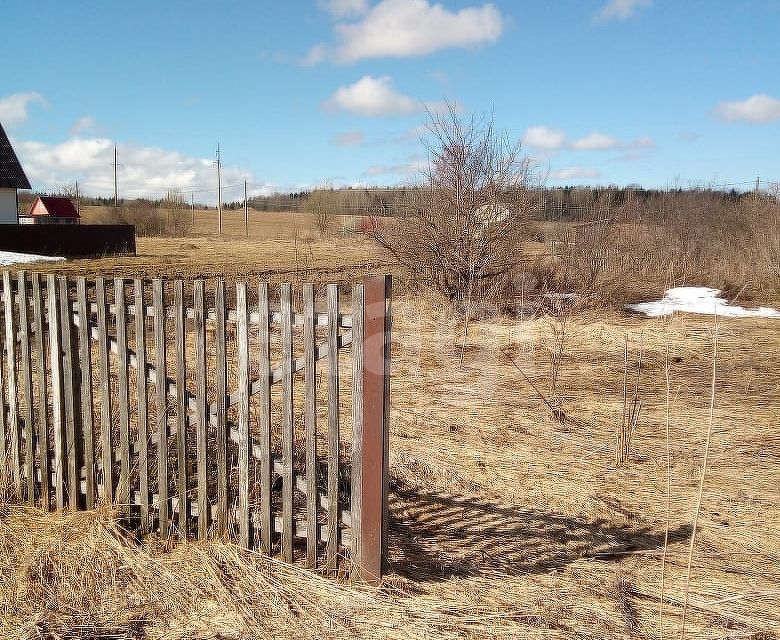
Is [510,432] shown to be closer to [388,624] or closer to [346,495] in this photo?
[346,495]

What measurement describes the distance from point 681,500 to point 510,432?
172cm

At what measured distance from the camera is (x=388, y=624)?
2.93 metres

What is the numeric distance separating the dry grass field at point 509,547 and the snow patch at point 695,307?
5.75 meters

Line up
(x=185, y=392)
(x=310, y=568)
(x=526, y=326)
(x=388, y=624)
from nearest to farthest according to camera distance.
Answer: (x=388, y=624), (x=310, y=568), (x=185, y=392), (x=526, y=326)

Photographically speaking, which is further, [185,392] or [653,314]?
[653,314]

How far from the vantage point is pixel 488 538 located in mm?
3889

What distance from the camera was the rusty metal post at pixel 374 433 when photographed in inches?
123

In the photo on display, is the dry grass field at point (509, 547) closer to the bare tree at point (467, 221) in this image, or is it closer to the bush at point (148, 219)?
the bare tree at point (467, 221)

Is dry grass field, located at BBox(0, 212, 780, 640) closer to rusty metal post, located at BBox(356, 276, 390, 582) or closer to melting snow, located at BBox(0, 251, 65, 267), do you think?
rusty metal post, located at BBox(356, 276, 390, 582)

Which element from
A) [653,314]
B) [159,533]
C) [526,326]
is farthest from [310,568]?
[653,314]

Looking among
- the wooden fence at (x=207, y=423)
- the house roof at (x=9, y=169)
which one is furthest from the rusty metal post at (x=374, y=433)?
the house roof at (x=9, y=169)

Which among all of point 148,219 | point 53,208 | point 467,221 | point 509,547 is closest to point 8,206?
point 148,219

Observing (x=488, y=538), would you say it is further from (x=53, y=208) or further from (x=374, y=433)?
(x=53, y=208)

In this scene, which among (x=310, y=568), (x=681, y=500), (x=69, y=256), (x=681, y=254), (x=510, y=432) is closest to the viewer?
(x=310, y=568)
